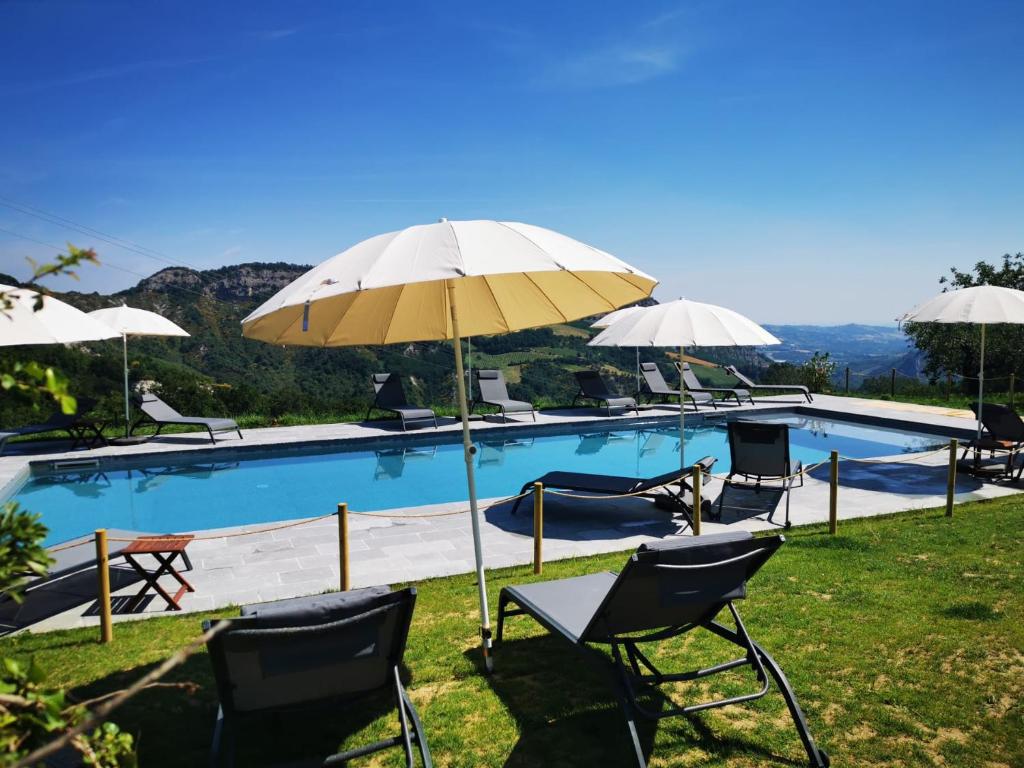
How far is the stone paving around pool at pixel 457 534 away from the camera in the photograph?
574 centimetres

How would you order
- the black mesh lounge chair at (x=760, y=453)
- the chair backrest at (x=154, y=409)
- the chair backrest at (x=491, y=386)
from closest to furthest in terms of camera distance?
the black mesh lounge chair at (x=760, y=453)
the chair backrest at (x=154, y=409)
the chair backrest at (x=491, y=386)

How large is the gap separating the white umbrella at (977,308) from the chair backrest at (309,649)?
328 inches

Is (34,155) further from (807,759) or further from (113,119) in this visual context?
(807,759)

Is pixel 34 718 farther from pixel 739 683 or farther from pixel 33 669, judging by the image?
pixel 739 683

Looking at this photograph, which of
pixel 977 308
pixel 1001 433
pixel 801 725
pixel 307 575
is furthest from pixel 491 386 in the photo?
pixel 801 725

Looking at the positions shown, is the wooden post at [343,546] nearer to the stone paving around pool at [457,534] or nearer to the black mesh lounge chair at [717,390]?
the stone paving around pool at [457,534]

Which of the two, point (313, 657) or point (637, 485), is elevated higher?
point (313, 657)

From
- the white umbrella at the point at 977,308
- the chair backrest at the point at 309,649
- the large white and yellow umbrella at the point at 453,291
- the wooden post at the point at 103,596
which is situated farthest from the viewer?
the white umbrella at the point at 977,308

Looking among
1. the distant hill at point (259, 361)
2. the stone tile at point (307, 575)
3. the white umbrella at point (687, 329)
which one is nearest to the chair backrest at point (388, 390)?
the distant hill at point (259, 361)

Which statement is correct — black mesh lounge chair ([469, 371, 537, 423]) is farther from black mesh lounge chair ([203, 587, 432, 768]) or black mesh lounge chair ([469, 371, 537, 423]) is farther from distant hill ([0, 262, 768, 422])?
black mesh lounge chair ([203, 587, 432, 768])

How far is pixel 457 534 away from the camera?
23.5 feet

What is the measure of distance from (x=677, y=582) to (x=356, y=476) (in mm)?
8658

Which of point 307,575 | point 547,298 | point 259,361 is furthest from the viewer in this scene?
point 259,361

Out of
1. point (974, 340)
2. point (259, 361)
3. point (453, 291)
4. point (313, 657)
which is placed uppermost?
point (453, 291)
